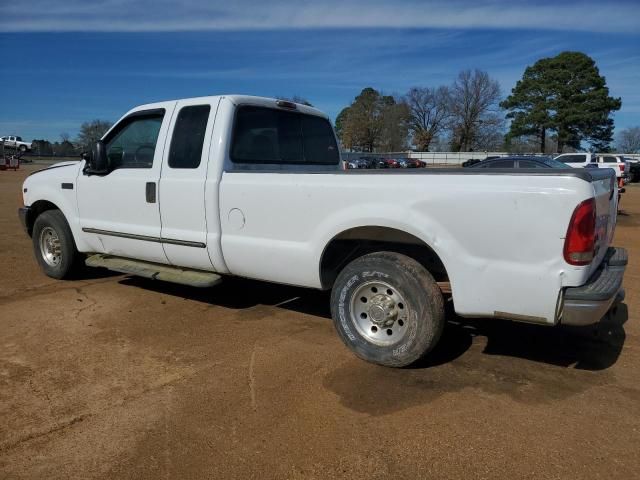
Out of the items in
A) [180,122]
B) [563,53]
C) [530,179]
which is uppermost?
[563,53]

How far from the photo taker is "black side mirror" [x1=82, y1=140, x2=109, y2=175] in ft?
17.5

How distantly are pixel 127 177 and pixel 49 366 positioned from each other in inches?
80.3

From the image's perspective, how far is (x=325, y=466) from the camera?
2.71m

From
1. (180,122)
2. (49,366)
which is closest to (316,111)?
(180,122)

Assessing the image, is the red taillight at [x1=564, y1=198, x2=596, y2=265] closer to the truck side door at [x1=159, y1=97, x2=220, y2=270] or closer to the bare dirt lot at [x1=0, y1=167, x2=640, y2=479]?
the bare dirt lot at [x1=0, y1=167, x2=640, y2=479]

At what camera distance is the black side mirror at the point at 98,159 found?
533cm

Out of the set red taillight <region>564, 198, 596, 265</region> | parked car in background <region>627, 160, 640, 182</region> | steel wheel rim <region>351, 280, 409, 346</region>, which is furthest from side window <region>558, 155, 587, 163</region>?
red taillight <region>564, 198, 596, 265</region>

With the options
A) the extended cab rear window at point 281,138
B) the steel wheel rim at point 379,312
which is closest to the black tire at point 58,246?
the extended cab rear window at point 281,138

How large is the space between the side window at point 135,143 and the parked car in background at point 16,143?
62197 millimetres

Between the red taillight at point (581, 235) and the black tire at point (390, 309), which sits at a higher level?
the red taillight at point (581, 235)

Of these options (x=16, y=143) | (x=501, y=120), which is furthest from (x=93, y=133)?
(x=501, y=120)

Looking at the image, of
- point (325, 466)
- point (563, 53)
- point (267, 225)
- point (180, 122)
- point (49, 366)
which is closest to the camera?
point (325, 466)

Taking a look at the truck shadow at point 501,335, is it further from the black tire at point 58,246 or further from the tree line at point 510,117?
the tree line at point 510,117

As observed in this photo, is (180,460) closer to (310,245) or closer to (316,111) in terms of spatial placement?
(310,245)
